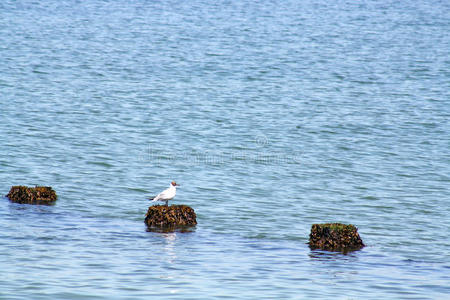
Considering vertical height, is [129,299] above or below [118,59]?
below

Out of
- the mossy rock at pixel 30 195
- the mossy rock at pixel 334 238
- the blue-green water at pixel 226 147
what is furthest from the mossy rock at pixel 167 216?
the mossy rock at pixel 30 195

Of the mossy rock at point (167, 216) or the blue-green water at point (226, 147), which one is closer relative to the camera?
the blue-green water at point (226, 147)

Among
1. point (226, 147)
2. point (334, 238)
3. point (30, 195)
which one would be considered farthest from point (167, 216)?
point (226, 147)

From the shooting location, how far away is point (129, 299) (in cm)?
1945

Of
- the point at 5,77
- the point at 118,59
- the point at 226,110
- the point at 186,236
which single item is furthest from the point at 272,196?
the point at 118,59

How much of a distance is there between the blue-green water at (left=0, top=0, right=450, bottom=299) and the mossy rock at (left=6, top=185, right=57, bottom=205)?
0.69m

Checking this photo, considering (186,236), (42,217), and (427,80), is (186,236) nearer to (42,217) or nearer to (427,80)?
(42,217)

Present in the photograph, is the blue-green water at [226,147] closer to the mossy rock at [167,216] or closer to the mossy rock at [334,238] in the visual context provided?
the mossy rock at [334,238]

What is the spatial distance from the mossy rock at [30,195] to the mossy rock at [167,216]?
222 inches

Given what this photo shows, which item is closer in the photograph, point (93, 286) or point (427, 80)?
point (93, 286)

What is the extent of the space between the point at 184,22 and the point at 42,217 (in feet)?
282

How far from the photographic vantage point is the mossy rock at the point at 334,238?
25781mm

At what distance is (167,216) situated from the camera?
27703 millimetres

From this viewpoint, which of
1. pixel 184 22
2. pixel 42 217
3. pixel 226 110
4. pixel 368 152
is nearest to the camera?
pixel 42 217
